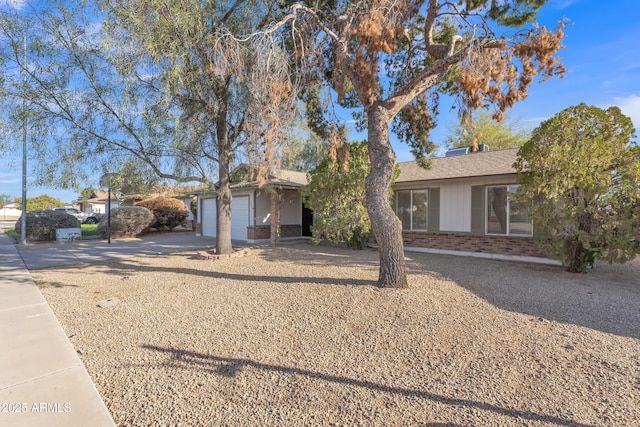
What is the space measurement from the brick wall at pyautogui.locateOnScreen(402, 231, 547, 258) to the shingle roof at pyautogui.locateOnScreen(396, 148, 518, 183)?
208 centimetres

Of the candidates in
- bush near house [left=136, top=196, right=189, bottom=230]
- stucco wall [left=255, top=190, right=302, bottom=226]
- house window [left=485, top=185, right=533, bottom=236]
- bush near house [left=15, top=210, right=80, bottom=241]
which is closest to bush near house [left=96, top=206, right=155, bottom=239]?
bush near house [left=15, top=210, right=80, bottom=241]

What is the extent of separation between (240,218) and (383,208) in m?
10.3

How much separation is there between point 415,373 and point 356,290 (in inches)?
107

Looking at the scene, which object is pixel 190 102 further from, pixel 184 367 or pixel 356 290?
pixel 184 367

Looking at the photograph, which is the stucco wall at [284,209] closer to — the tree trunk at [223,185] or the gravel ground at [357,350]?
the tree trunk at [223,185]

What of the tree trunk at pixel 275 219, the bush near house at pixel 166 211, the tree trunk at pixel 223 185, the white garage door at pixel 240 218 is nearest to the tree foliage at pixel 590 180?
the tree trunk at pixel 223 185

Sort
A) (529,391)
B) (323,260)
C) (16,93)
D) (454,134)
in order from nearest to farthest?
1. (529,391)
2. (16,93)
3. (323,260)
4. (454,134)

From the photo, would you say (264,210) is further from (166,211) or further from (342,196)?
(166,211)

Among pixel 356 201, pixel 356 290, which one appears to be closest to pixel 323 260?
pixel 356 201

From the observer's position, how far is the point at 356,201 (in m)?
11.2

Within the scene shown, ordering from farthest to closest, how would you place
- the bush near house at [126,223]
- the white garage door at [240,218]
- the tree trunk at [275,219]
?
the bush near house at [126,223], the white garage door at [240,218], the tree trunk at [275,219]

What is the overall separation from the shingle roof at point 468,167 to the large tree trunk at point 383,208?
5429 mm

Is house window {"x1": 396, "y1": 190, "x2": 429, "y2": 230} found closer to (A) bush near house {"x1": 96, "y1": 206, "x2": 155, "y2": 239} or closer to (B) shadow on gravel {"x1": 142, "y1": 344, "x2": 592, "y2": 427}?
(B) shadow on gravel {"x1": 142, "y1": 344, "x2": 592, "y2": 427}

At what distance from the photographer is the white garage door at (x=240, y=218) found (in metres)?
14.7
